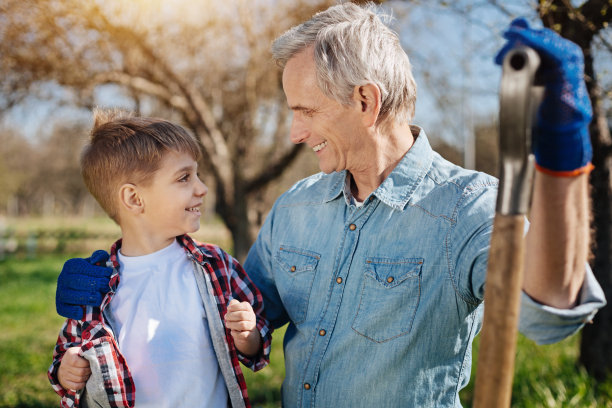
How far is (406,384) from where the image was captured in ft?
5.57

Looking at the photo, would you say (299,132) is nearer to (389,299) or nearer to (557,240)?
(389,299)

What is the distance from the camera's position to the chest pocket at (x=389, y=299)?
5.60 feet

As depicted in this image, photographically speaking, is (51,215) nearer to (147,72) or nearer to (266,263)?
(147,72)

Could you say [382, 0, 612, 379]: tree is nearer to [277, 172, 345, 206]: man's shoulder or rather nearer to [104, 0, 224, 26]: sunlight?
[277, 172, 345, 206]: man's shoulder

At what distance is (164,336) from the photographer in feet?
6.01

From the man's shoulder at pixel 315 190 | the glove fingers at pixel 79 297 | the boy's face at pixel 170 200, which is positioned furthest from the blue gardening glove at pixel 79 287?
the man's shoulder at pixel 315 190

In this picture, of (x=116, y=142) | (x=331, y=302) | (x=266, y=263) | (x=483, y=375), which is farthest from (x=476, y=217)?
(x=116, y=142)

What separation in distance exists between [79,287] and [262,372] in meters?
3.56

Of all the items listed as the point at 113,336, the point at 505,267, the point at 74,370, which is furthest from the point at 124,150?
the point at 505,267

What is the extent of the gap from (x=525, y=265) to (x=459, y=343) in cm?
66

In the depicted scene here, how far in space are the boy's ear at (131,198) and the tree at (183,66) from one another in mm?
5440

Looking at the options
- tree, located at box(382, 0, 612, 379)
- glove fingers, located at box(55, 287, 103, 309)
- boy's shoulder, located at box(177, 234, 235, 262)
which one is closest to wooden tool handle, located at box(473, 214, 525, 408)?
boy's shoulder, located at box(177, 234, 235, 262)

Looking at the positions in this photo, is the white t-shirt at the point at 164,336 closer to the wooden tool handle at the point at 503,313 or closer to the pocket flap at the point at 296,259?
the pocket flap at the point at 296,259

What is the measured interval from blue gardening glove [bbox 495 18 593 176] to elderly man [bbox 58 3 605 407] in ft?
1.69
